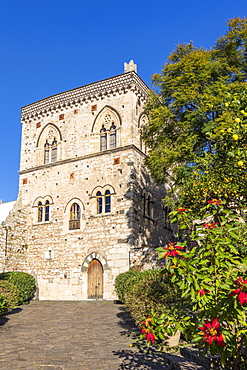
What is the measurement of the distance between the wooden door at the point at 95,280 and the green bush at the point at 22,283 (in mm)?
2947

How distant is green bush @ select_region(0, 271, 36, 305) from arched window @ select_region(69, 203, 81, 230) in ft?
11.3

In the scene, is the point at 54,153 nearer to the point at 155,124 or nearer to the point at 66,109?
the point at 66,109

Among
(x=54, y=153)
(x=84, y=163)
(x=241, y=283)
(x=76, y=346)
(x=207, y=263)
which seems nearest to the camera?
(x=241, y=283)

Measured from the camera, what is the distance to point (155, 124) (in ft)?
54.8

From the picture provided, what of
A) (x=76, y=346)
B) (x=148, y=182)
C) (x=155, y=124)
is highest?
(x=155, y=124)

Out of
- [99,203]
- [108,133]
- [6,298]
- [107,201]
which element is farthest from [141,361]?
[108,133]

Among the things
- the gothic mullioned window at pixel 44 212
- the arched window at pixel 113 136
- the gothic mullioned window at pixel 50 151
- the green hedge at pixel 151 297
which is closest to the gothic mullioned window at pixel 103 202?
the arched window at pixel 113 136

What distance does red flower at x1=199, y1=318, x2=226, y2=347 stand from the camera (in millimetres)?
3170

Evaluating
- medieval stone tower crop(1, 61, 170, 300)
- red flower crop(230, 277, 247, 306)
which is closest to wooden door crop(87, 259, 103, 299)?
medieval stone tower crop(1, 61, 170, 300)

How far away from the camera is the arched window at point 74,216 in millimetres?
19391

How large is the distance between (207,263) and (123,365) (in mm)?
4165

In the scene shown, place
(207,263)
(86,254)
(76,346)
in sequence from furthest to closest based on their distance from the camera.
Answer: (86,254), (76,346), (207,263)

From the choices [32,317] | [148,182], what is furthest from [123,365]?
[148,182]

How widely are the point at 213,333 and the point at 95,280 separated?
1524cm
